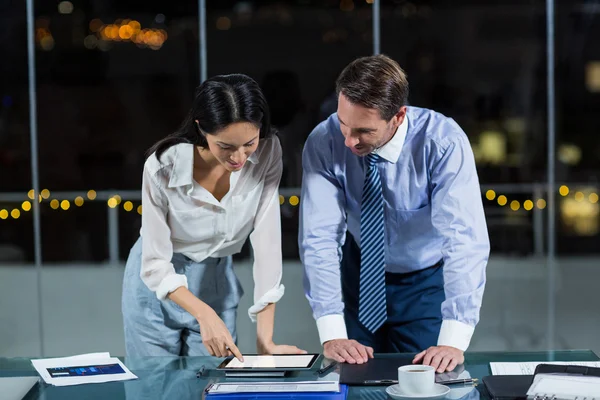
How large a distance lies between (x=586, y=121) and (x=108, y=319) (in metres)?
12.2

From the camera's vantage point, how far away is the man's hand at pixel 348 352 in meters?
2.00

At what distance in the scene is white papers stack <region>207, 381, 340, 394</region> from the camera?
1.76 meters

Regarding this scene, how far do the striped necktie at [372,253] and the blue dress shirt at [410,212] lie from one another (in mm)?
31

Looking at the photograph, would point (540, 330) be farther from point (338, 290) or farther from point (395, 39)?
point (395, 39)

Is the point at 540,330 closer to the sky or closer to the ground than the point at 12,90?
closer to the ground

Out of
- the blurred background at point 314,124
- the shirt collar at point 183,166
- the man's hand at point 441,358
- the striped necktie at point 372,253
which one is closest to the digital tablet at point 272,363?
the man's hand at point 441,358

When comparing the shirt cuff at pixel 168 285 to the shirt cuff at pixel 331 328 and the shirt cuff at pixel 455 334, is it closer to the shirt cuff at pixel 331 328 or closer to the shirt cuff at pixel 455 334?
the shirt cuff at pixel 331 328

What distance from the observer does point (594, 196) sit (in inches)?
331

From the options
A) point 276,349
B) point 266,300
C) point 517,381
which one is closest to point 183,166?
point 266,300

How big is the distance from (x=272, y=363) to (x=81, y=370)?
43 centimetres

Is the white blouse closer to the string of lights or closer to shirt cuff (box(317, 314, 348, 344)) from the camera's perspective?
shirt cuff (box(317, 314, 348, 344))

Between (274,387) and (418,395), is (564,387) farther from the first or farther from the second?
(274,387)

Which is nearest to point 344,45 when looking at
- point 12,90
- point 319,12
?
point 319,12

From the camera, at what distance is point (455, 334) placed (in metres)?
2.07
